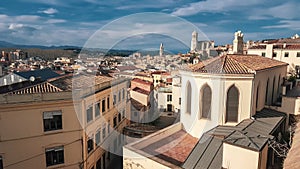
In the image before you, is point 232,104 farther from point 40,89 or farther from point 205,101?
point 40,89

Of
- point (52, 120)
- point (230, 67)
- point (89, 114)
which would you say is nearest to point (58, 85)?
point (52, 120)

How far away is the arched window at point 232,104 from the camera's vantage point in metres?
11.9

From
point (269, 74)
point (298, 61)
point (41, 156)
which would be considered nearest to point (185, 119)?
point (269, 74)

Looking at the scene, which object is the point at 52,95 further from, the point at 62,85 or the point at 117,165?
the point at 117,165

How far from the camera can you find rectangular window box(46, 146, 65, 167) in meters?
13.7

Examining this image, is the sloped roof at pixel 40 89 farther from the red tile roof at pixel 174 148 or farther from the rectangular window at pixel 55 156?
the red tile roof at pixel 174 148

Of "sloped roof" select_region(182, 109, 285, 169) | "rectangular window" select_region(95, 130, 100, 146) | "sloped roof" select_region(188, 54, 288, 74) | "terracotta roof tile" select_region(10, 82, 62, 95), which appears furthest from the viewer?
"rectangular window" select_region(95, 130, 100, 146)

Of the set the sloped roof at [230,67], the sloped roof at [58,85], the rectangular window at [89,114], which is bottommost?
the rectangular window at [89,114]

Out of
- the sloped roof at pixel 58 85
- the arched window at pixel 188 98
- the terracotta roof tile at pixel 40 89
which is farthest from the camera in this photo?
the arched window at pixel 188 98

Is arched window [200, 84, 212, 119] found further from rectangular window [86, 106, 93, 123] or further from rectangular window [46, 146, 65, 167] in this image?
rectangular window [46, 146, 65, 167]

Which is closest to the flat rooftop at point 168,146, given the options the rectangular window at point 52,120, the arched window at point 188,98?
the arched window at point 188,98

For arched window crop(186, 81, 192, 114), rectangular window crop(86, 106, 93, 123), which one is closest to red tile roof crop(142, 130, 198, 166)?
arched window crop(186, 81, 192, 114)

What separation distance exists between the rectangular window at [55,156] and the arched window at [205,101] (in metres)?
9.62

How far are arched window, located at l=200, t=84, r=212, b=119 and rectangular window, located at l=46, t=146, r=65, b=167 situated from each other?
962 cm
